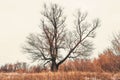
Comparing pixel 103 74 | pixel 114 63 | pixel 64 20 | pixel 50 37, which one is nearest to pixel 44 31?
pixel 50 37

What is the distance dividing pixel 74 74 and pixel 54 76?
0.94m

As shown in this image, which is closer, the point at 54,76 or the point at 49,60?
the point at 54,76

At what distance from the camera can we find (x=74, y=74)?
13281mm

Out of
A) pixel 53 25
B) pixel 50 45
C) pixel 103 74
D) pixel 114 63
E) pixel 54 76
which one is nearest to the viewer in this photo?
pixel 54 76

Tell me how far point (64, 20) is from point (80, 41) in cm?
393

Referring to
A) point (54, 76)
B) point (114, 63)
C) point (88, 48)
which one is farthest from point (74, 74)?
point (88, 48)

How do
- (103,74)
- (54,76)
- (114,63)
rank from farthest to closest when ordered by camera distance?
(114,63) < (103,74) < (54,76)

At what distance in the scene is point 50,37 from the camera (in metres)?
38.8

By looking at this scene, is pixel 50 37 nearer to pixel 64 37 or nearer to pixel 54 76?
pixel 64 37

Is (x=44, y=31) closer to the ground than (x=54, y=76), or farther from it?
farther from it

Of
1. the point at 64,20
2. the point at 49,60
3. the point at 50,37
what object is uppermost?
the point at 64,20

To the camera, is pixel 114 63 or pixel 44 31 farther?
pixel 44 31

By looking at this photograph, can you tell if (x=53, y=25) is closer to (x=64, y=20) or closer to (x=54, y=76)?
(x=64, y=20)

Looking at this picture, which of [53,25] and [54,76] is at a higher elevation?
[53,25]
